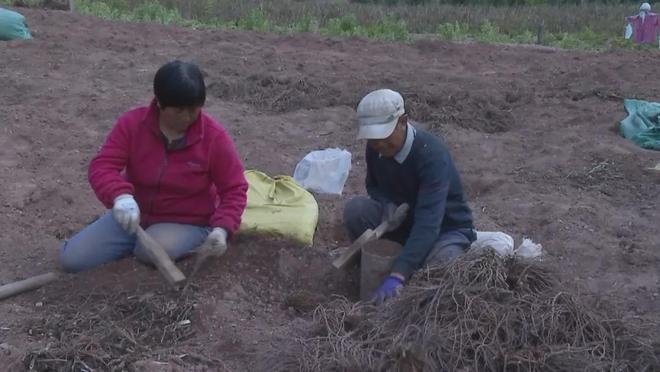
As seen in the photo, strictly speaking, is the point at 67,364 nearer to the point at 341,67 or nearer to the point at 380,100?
the point at 380,100

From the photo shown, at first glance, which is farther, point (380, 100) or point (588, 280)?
point (588, 280)

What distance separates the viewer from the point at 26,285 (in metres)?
4.01

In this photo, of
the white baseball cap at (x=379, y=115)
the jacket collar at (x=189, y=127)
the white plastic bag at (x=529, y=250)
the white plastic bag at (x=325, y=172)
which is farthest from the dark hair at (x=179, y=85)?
the white plastic bag at (x=325, y=172)

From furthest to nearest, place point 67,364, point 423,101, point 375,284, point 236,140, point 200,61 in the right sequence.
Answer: point 200,61 < point 423,101 < point 236,140 < point 375,284 < point 67,364

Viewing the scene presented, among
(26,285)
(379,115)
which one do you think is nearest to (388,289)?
(379,115)

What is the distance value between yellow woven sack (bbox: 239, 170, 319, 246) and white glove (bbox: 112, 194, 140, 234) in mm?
791

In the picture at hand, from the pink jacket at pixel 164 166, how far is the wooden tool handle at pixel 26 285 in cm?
47

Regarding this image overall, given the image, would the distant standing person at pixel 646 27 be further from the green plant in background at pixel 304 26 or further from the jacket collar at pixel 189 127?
the jacket collar at pixel 189 127

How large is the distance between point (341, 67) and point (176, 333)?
6477 mm

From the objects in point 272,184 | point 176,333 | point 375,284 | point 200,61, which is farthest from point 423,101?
point 176,333

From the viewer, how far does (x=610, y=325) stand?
3.34 meters

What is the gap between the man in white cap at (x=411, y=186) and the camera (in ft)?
12.1

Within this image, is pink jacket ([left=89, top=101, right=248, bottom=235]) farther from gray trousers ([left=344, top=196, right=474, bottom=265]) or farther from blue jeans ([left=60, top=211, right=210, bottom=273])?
gray trousers ([left=344, top=196, right=474, bottom=265])

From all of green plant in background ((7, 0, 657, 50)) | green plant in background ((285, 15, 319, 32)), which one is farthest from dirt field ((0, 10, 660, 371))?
green plant in background ((7, 0, 657, 50))
